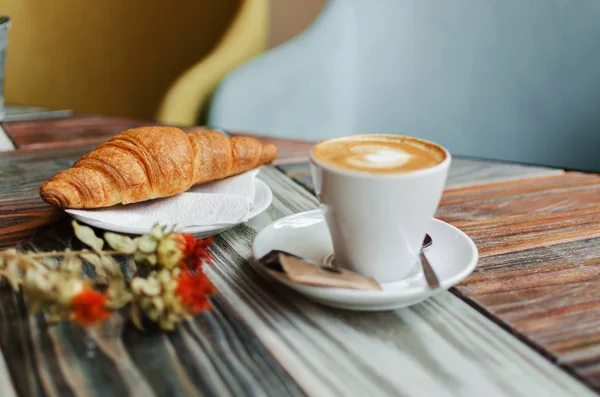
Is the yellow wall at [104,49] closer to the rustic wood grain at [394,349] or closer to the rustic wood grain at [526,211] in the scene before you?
the rustic wood grain at [526,211]

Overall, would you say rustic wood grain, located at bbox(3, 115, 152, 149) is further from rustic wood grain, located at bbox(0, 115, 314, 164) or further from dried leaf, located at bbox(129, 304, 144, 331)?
dried leaf, located at bbox(129, 304, 144, 331)

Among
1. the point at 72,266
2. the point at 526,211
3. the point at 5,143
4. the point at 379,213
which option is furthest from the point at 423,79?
the point at 72,266

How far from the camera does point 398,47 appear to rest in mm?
1302

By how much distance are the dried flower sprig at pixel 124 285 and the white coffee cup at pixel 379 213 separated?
0.35ft

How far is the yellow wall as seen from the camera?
1787mm

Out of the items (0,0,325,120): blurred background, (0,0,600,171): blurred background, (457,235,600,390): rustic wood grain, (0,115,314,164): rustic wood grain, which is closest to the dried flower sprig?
(457,235,600,390): rustic wood grain

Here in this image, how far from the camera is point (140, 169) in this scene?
0.61 m

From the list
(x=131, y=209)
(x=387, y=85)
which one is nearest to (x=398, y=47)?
(x=387, y=85)

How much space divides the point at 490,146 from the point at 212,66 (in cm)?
61

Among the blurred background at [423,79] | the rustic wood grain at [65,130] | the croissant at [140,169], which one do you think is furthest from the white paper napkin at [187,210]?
the blurred background at [423,79]

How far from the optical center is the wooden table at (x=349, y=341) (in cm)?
37

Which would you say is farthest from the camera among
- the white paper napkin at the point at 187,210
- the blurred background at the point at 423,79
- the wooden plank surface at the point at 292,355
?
the blurred background at the point at 423,79

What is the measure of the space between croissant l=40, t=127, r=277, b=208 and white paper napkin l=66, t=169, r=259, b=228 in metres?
0.01

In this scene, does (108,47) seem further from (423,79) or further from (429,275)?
(429,275)
